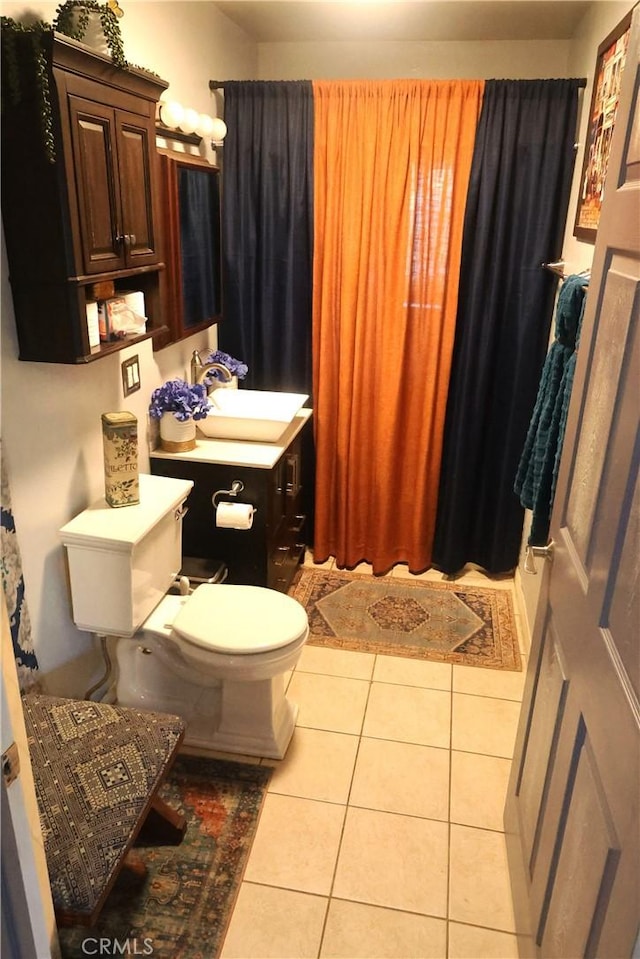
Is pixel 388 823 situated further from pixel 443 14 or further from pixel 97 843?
pixel 443 14

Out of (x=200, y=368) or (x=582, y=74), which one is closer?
(x=582, y=74)

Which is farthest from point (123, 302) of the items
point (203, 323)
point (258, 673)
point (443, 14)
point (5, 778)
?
Answer: point (443, 14)

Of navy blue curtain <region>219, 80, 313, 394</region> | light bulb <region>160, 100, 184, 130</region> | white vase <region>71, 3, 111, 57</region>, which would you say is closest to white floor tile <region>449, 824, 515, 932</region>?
navy blue curtain <region>219, 80, 313, 394</region>

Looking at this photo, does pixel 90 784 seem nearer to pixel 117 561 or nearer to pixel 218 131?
pixel 117 561

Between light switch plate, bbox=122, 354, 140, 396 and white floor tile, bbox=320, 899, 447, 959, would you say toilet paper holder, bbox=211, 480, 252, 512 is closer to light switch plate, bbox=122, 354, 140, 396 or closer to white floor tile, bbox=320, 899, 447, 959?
light switch plate, bbox=122, 354, 140, 396

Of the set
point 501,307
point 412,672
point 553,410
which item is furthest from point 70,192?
point 412,672

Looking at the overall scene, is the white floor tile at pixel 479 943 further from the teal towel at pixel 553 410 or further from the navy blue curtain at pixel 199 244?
the navy blue curtain at pixel 199 244

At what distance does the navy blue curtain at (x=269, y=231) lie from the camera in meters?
2.84

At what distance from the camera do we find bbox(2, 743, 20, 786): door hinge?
38.6 inches

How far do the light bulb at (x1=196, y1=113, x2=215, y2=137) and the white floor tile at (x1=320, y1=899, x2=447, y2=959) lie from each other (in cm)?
259

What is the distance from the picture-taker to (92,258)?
1.72m

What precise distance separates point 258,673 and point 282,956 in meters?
0.71

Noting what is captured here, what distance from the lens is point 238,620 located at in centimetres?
212

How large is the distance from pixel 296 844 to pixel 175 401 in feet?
5.06
